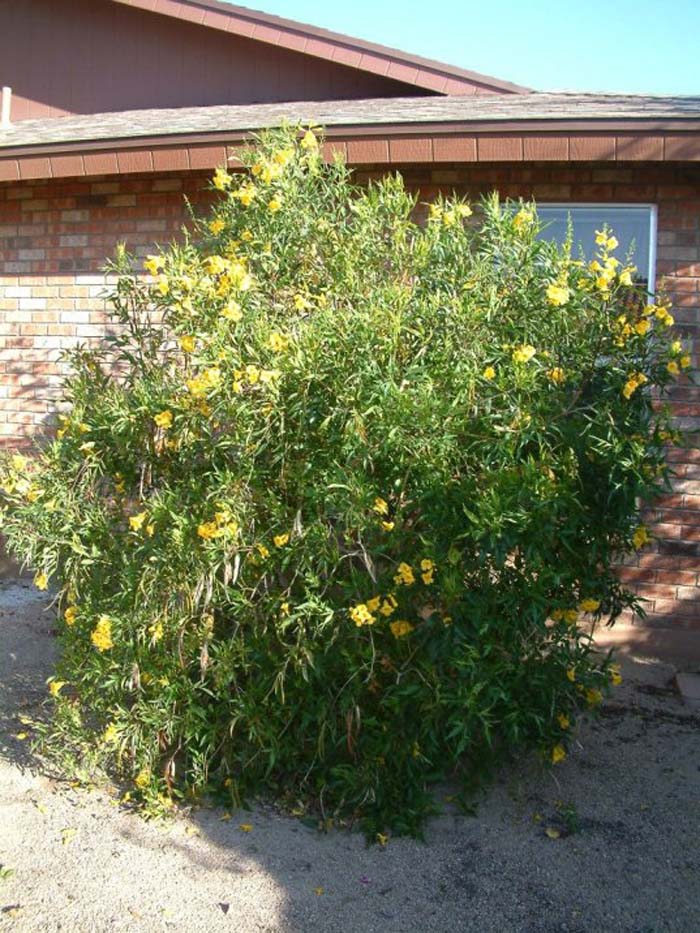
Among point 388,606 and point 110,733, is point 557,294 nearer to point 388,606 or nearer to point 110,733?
point 388,606

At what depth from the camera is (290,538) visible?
405cm

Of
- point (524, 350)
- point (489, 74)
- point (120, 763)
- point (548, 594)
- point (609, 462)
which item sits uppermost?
point (489, 74)

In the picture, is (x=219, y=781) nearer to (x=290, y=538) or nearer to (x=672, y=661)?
(x=290, y=538)

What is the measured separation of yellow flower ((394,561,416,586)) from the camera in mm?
3865

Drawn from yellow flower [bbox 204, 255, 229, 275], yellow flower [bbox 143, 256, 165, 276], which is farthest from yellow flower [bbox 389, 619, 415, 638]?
yellow flower [bbox 143, 256, 165, 276]

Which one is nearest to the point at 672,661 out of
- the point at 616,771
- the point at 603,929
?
the point at 616,771

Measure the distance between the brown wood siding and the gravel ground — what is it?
6.86 metres

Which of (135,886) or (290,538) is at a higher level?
(290,538)

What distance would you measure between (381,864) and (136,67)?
8.36 metres

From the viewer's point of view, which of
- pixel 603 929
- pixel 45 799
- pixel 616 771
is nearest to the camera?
pixel 603 929

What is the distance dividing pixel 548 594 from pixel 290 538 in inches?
40.6

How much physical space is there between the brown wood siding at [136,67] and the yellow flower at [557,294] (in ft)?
19.2

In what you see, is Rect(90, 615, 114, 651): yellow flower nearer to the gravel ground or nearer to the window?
the gravel ground

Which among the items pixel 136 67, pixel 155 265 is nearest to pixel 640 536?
pixel 155 265
